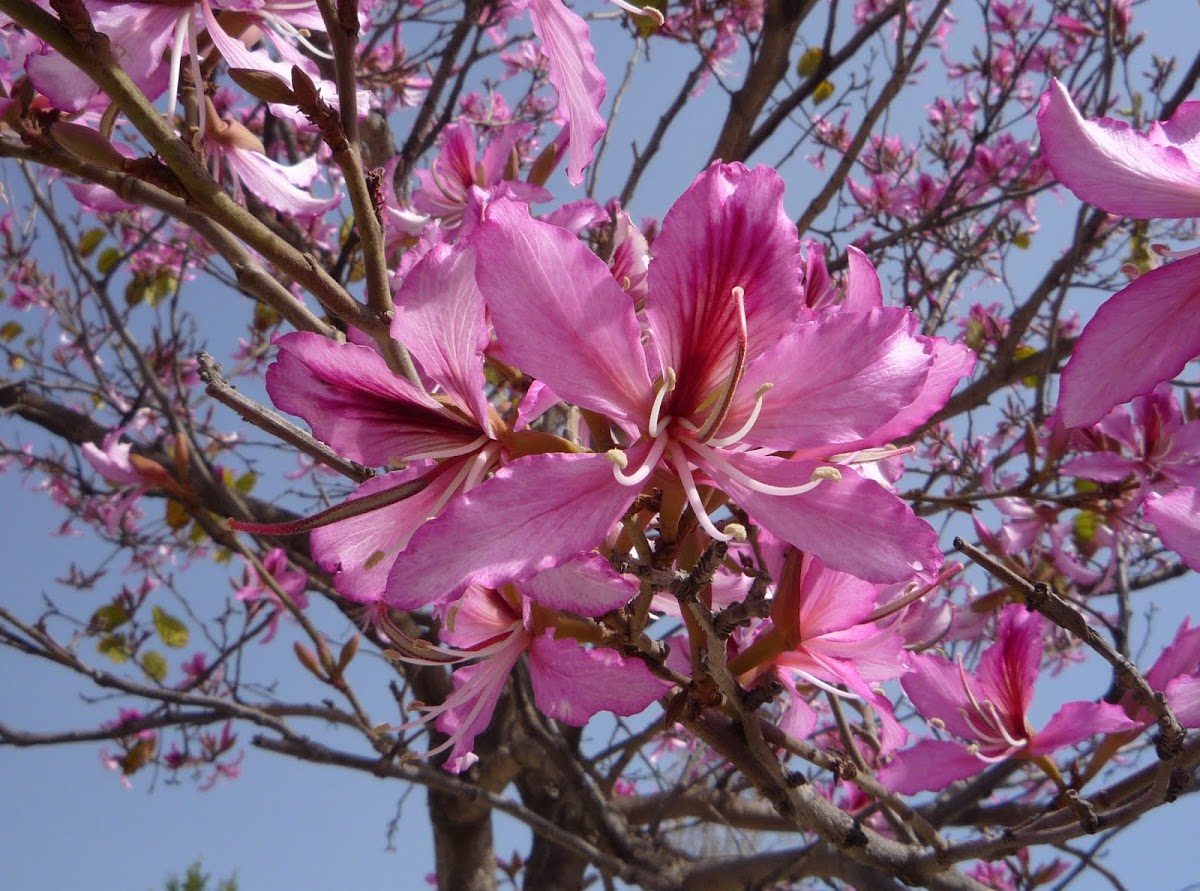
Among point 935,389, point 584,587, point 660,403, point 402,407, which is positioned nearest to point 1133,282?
point 935,389

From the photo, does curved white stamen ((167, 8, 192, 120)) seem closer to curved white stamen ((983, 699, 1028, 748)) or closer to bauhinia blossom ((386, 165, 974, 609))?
bauhinia blossom ((386, 165, 974, 609))

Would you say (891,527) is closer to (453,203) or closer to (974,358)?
(974,358)

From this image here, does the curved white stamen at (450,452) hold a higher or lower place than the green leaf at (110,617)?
lower

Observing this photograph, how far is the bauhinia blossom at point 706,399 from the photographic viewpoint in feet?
2.18

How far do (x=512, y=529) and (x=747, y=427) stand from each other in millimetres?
195

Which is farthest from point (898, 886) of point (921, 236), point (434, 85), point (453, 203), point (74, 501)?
point (74, 501)

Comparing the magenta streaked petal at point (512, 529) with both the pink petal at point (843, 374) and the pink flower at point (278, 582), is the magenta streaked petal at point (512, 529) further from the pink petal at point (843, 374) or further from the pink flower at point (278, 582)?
the pink flower at point (278, 582)

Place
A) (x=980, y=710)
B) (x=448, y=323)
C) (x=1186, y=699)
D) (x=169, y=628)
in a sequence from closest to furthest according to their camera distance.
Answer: (x=448, y=323) < (x=1186, y=699) < (x=980, y=710) < (x=169, y=628)

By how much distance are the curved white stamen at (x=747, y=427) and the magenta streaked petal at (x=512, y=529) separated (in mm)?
82

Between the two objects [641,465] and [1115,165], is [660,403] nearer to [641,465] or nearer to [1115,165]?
[641,465]

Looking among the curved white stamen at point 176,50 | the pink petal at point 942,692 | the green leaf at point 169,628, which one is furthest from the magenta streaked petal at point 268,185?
the green leaf at point 169,628

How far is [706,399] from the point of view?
0.77m

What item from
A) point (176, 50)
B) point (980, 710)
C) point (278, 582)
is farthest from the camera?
point (278, 582)

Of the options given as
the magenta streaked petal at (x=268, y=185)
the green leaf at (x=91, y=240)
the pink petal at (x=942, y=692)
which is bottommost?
the pink petal at (x=942, y=692)
